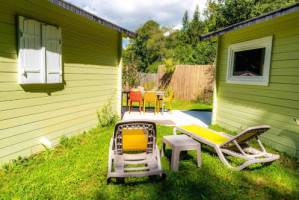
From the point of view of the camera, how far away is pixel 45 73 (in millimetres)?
3633

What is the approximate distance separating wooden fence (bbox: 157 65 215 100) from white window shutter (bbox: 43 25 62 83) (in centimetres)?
801

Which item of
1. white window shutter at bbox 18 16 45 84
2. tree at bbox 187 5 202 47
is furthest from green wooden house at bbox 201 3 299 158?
tree at bbox 187 5 202 47

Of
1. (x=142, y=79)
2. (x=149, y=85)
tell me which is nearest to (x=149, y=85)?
(x=149, y=85)

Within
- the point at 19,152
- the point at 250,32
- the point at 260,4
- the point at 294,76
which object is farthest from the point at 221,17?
the point at 19,152

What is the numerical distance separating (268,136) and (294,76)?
138 cm

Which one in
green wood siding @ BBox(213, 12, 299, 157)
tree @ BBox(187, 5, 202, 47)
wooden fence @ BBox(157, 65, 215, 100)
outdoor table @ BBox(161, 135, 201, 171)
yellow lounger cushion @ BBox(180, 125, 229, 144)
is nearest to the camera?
outdoor table @ BBox(161, 135, 201, 171)

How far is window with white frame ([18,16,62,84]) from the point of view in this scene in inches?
125

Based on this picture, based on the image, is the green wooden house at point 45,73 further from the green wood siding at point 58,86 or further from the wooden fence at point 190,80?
the wooden fence at point 190,80

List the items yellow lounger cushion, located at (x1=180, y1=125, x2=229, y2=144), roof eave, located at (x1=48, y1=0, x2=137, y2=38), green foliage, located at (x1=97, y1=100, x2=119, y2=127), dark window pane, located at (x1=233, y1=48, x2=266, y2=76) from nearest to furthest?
roof eave, located at (x1=48, y1=0, x2=137, y2=38)
yellow lounger cushion, located at (x1=180, y1=125, x2=229, y2=144)
dark window pane, located at (x1=233, y1=48, x2=266, y2=76)
green foliage, located at (x1=97, y1=100, x2=119, y2=127)

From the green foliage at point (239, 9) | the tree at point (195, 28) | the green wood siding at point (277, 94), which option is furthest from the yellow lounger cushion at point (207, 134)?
the tree at point (195, 28)

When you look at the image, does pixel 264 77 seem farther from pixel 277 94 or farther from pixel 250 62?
pixel 250 62

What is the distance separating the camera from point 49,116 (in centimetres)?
388

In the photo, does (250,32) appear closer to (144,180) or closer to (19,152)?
(144,180)

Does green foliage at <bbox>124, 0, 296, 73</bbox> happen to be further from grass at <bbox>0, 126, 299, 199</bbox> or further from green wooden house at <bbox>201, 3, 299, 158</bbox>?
grass at <bbox>0, 126, 299, 199</bbox>
